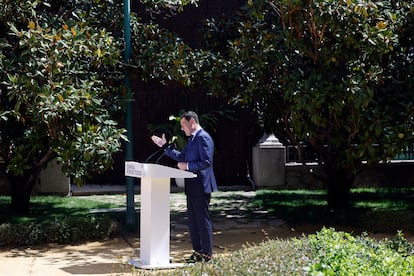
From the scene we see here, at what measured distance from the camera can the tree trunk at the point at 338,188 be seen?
13.1 m

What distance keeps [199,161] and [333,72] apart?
11.6ft

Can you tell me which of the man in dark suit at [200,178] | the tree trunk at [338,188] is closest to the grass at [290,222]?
the tree trunk at [338,188]

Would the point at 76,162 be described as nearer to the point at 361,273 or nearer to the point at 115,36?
the point at 115,36

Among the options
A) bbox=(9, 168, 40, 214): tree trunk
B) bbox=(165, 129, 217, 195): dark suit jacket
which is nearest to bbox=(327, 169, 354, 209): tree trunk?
bbox=(165, 129, 217, 195): dark suit jacket

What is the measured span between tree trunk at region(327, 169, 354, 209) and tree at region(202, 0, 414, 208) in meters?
0.68

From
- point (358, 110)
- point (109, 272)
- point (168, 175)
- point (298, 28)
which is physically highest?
point (298, 28)

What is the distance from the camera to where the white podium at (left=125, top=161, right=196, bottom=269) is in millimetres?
8562

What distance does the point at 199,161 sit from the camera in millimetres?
8570

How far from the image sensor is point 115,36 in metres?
12.6

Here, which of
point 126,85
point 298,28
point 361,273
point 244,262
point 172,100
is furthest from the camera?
point 172,100

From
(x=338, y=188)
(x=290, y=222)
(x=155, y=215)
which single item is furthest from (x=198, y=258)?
(x=338, y=188)

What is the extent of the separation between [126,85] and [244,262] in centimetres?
539

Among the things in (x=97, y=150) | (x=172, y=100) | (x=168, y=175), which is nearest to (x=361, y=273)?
(x=168, y=175)

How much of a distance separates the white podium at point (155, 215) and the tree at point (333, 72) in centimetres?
283
